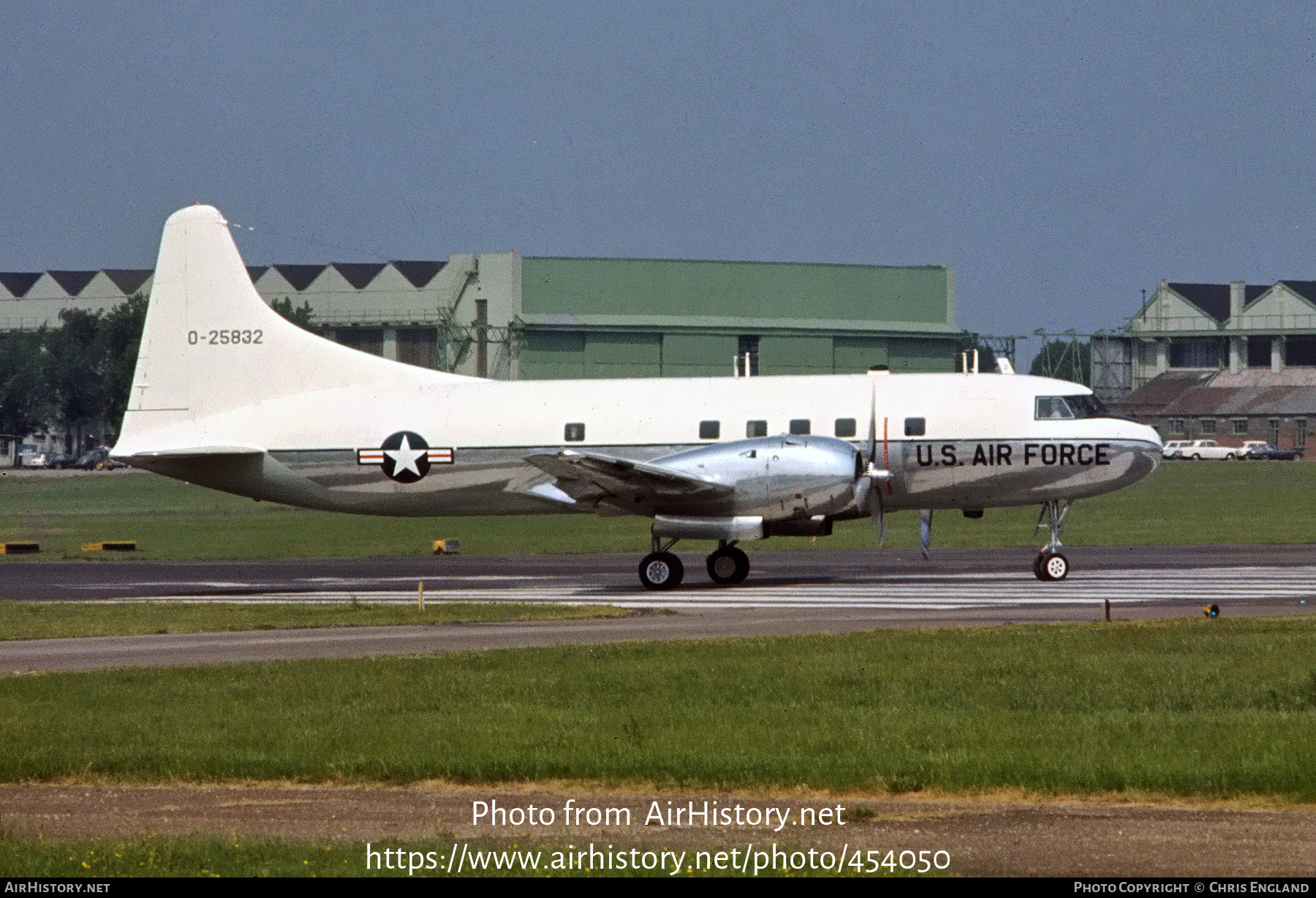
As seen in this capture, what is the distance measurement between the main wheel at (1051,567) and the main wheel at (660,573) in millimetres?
7200

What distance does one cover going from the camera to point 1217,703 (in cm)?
1605

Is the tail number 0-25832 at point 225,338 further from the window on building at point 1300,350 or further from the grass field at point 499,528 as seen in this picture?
the window on building at point 1300,350

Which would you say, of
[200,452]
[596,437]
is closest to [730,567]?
[596,437]

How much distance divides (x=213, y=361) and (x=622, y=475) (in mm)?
10629

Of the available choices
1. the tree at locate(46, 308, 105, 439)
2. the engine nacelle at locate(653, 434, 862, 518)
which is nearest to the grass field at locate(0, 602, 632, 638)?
the engine nacelle at locate(653, 434, 862, 518)

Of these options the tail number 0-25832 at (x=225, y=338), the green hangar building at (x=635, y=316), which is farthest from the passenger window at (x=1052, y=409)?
the green hangar building at (x=635, y=316)

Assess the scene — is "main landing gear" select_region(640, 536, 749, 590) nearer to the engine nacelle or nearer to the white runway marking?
the white runway marking

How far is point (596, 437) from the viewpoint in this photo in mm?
32781

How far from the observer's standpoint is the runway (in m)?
22.2

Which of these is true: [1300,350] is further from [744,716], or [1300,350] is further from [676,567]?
[744,716]

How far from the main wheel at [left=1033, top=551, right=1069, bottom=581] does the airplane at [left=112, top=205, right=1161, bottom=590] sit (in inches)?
1.3

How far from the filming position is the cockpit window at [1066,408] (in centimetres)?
3209

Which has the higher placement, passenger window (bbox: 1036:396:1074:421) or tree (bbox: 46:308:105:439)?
tree (bbox: 46:308:105:439)
